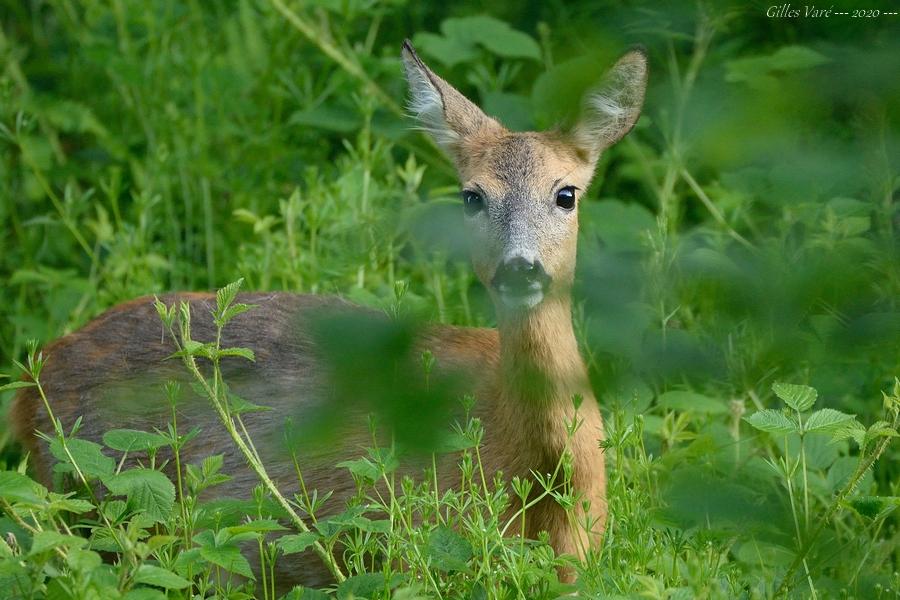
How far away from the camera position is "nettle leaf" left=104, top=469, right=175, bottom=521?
2.90 m

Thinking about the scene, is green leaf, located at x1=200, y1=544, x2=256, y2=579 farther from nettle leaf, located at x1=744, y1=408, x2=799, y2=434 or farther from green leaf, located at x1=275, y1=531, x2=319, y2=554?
nettle leaf, located at x1=744, y1=408, x2=799, y2=434

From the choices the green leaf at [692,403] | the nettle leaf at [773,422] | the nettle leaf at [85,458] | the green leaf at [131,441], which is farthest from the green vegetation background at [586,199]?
the nettle leaf at [85,458]

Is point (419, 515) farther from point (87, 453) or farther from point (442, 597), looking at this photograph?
point (87, 453)

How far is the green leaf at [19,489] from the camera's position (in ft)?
8.90

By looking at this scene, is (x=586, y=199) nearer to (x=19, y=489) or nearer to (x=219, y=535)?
(x=219, y=535)

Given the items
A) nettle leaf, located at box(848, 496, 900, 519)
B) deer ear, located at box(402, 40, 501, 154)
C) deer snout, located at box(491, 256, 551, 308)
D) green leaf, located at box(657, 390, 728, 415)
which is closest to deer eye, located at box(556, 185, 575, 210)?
deer snout, located at box(491, 256, 551, 308)

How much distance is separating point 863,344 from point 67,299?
4.20 m

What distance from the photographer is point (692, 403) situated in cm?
390

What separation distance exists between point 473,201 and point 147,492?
4.29ft

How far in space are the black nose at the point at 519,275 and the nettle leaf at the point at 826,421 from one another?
889 mm

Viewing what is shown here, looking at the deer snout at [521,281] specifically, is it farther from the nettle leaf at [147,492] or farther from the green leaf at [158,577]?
the green leaf at [158,577]

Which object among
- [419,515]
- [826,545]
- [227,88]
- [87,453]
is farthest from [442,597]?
[227,88]

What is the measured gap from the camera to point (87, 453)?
3.03 metres

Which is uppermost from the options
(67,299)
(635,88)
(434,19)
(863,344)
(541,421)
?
(635,88)
